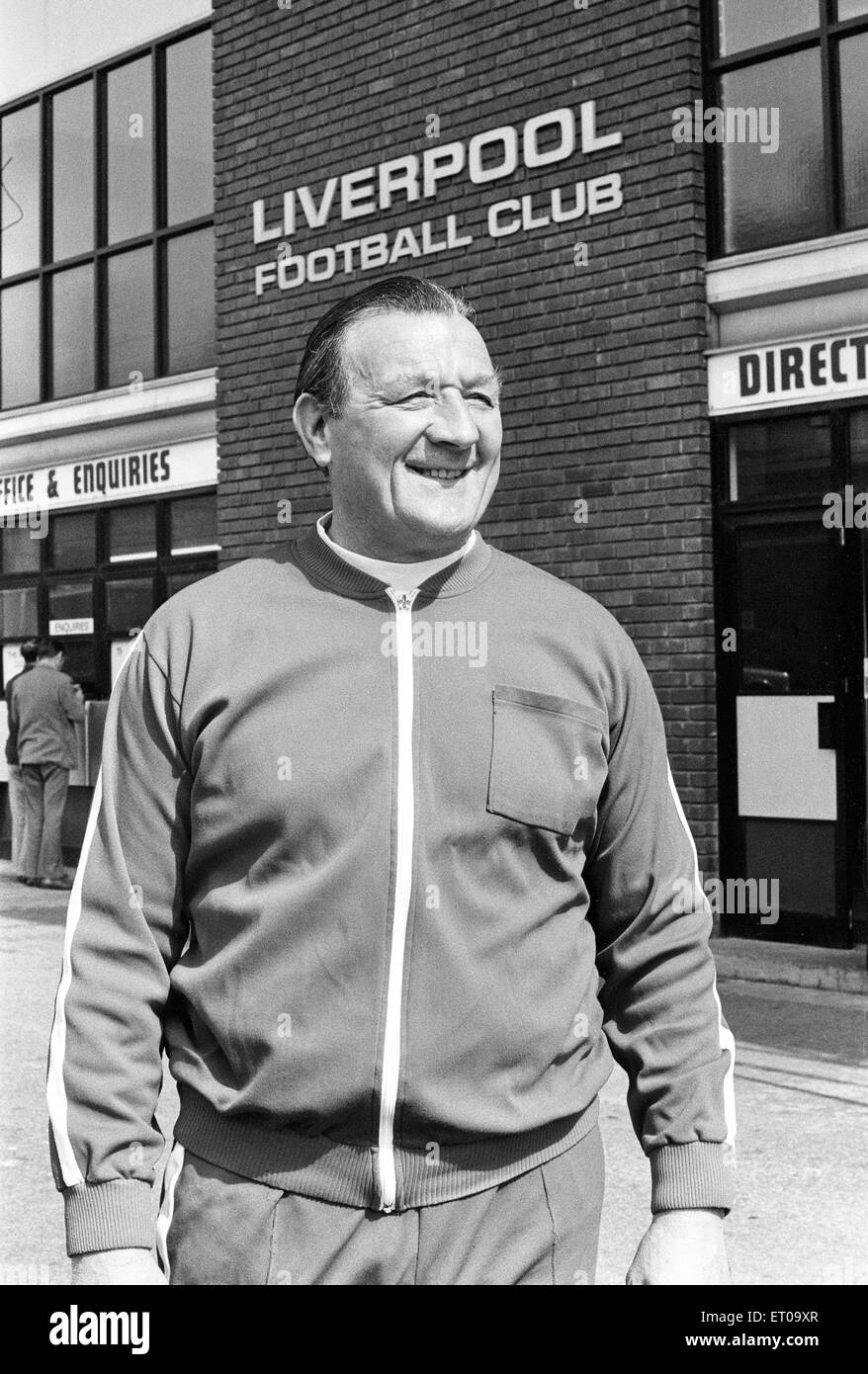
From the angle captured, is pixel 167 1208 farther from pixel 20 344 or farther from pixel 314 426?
pixel 20 344

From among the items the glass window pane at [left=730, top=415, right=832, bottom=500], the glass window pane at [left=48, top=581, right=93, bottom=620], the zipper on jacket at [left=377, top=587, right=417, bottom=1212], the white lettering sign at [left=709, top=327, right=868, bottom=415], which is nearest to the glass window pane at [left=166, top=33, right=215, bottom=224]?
the glass window pane at [left=48, top=581, right=93, bottom=620]

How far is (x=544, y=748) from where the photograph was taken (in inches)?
81.3

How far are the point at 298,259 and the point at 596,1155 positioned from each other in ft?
33.4

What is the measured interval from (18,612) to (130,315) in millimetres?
3030

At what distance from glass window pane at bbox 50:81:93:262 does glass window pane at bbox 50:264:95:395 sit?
0.25 metres

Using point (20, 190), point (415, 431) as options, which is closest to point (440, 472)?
point (415, 431)

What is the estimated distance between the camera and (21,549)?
14.8 m

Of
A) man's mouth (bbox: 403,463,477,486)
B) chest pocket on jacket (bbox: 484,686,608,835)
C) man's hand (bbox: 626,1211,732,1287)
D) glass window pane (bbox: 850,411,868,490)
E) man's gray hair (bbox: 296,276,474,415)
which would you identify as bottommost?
man's hand (bbox: 626,1211,732,1287)

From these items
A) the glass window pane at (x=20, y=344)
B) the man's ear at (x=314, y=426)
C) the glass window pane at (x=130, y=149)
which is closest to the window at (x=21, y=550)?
the glass window pane at (x=20, y=344)

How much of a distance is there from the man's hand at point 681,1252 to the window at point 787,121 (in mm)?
7770

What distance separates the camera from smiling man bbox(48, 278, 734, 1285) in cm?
195

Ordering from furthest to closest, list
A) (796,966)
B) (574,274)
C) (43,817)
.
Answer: (43,817) → (574,274) → (796,966)

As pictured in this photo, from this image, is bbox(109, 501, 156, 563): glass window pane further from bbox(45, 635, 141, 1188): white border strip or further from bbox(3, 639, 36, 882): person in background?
bbox(45, 635, 141, 1188): white border strip
